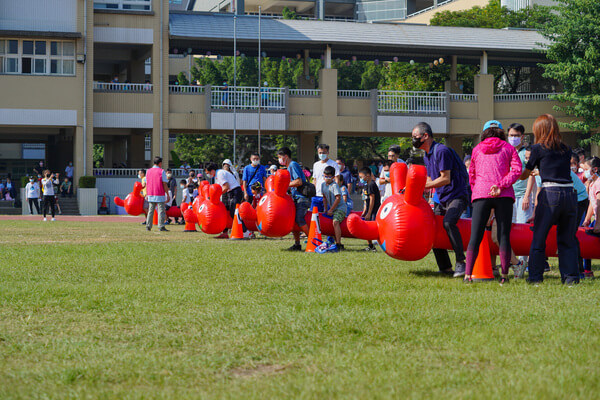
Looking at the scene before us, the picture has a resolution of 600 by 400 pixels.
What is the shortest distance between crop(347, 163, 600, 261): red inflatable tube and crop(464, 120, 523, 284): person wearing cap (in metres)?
0.72

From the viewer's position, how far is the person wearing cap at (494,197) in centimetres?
933

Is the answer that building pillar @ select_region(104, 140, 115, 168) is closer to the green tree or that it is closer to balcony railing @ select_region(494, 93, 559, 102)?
balcony railing @ select_region(494, 93, 559, 102)

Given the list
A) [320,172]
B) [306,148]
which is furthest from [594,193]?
[306,148]

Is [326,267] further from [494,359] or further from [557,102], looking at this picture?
[557,102]

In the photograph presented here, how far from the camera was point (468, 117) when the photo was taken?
142 ft

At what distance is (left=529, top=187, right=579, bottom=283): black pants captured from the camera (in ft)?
30.0

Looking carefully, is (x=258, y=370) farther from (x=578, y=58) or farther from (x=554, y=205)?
(x=578, y=58)

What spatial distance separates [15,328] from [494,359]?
3.82 metres

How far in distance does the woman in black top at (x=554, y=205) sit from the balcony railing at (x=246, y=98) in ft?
104

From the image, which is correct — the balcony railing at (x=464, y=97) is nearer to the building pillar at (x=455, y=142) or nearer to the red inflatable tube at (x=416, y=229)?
the building pillar at (x=455, y=142)

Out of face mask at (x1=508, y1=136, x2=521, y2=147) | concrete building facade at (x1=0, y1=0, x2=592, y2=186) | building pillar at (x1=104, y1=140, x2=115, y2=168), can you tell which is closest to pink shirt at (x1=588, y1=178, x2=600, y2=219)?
face mask at (x1=508, y1=136, x2=521, y2=147)

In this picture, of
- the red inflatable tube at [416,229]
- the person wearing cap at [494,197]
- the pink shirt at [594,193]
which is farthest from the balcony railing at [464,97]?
the person wearing cap at [494,197]

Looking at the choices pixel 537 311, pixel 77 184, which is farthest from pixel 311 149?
pixel 537 311

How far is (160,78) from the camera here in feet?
131
